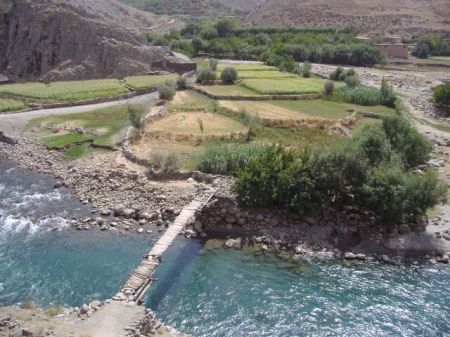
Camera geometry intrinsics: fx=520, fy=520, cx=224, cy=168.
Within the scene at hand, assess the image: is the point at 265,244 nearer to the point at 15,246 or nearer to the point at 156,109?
the point at 15,246

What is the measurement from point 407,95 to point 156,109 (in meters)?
41.1

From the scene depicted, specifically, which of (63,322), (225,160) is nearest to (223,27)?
(225,160)

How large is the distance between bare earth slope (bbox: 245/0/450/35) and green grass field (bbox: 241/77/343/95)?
81.2m

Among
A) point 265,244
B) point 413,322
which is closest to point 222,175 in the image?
point 265,244

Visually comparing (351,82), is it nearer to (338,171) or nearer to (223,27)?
(338,171)

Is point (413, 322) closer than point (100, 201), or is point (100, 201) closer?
point (413, 322)

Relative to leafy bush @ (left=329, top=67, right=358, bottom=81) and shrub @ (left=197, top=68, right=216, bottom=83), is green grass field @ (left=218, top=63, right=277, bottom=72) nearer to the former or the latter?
leafy bush @ (left=329, top=67, right=358, bottom=81)

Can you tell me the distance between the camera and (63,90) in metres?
71.5

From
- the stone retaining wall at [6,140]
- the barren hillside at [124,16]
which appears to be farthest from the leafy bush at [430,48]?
the stone retaining wall at [6,140]

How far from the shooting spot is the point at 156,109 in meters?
61.4

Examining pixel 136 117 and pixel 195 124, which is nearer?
pixel 136 117

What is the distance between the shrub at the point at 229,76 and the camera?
252 ft

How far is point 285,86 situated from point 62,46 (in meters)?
37.7

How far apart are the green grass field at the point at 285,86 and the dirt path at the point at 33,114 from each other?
46.9ft
